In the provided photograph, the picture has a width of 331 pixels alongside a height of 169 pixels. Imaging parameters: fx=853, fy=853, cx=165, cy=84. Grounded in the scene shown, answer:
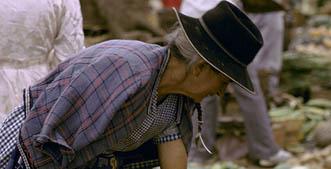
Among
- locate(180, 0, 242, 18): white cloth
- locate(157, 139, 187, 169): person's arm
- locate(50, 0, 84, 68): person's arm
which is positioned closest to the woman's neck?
locate(157, 139, 187, 169): person's arm

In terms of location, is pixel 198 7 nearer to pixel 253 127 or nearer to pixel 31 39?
pixel 253 127

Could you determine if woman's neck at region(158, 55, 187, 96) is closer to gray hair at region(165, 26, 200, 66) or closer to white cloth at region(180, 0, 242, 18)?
gray hair at region(165, 26, 200, 66)

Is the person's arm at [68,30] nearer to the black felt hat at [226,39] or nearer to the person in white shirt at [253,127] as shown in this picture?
the black felt hat at [226,39]

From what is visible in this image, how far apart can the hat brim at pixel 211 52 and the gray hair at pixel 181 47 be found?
0.9 inches

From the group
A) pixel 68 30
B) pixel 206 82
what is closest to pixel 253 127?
pixel 68 30

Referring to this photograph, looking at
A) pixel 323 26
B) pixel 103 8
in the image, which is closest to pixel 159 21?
pixel 103 8

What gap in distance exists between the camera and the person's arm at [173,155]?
3.05 meters

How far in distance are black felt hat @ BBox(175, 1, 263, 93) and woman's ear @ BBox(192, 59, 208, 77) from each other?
0.12 feet

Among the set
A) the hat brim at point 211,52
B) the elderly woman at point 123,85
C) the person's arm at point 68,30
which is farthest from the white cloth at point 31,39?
the hat brim at point 211,52

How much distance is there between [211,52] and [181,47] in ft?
0.34

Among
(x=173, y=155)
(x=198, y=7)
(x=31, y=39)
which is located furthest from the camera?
(x=198, y=7)

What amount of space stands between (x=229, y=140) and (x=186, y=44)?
425cm

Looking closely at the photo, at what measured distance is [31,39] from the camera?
3799mm

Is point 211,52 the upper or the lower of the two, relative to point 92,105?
upper
